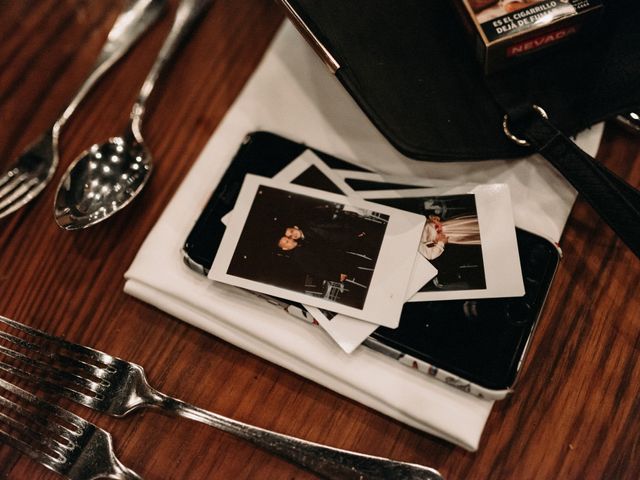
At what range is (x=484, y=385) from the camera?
496 mm

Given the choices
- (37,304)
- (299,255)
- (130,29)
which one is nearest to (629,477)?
(299,255)

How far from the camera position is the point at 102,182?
0.66 metres

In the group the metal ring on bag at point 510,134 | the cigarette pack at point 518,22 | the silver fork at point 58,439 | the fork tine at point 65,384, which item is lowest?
the silver fork at point 58,439

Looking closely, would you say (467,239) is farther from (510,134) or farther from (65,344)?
(65,344)

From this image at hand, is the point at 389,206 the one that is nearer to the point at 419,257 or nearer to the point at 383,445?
the point at 419,257

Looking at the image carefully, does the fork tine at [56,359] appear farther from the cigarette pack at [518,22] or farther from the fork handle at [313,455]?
the cigarette pack at [518,22]

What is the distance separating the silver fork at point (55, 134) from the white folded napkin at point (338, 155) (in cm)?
20

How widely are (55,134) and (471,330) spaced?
598 millimetres

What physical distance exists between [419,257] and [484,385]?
15 cm

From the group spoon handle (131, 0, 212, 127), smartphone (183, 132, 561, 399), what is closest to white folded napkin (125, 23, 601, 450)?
smartphone (183, 132, 561, 399)

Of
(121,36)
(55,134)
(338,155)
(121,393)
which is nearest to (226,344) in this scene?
(121,393)

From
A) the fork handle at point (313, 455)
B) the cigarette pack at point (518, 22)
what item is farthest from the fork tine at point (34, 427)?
the cigarette pack at point (518, 22)

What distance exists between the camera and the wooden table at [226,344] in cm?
52

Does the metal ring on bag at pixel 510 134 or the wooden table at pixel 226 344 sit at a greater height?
the metal ring on bag at pixel 510 134
